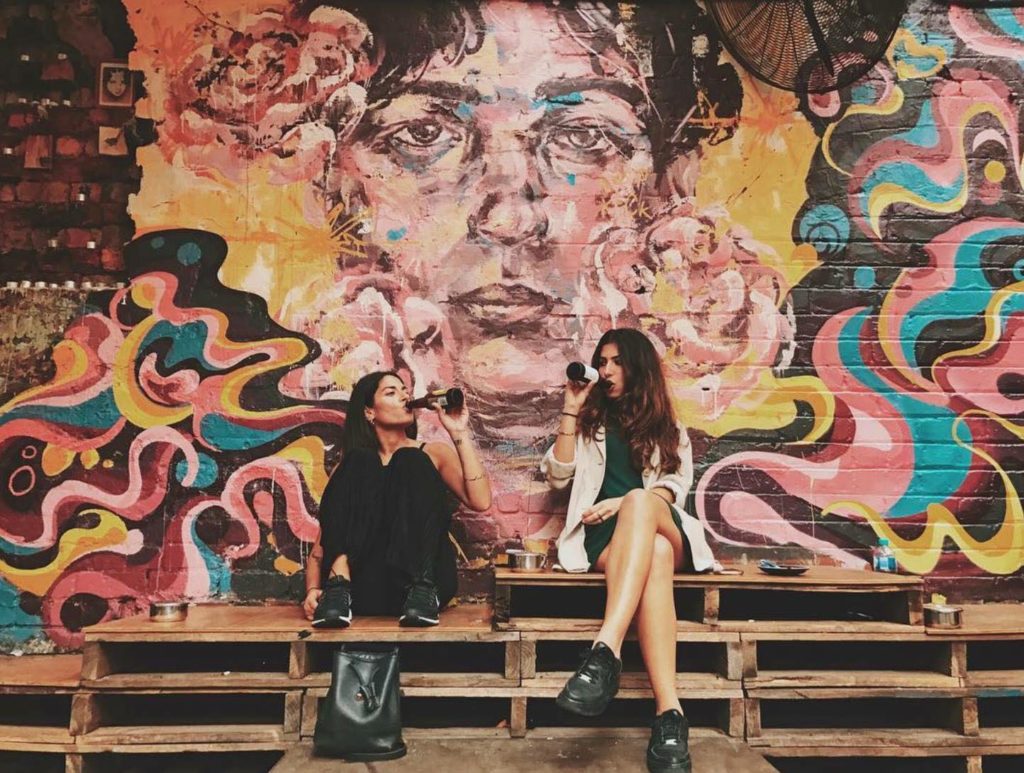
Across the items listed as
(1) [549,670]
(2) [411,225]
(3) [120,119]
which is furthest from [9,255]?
(1) [549,670]

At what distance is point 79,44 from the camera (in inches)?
131

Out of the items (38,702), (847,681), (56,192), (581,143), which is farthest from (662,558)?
(56,192)

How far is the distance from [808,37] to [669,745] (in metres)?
2.73

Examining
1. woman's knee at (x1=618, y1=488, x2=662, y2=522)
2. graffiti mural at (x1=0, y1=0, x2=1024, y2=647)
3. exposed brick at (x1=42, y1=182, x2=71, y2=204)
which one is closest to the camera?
woman's knee at (x1=618, y1=488, x2=662, y2=522)

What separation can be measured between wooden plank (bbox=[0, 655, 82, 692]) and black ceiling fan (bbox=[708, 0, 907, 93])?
3553 mm

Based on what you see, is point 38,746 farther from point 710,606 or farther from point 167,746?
point 710,606

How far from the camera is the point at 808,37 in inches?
119

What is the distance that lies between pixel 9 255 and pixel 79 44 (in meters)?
1.00

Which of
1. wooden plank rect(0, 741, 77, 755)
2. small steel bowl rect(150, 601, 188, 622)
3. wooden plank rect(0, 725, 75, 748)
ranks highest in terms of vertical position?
small steel bowl rect(150, 601, 188, 622)

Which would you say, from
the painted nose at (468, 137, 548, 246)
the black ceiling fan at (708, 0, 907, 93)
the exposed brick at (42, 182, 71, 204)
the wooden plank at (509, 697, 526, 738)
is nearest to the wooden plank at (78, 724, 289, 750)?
the wooden plank at (509, 697, 526, 738)

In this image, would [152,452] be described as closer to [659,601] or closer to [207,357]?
[207,357]

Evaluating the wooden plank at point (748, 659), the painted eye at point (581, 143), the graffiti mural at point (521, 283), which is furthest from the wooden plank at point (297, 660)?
the painted eye at point (581, 143)

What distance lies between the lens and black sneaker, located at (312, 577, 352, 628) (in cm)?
248

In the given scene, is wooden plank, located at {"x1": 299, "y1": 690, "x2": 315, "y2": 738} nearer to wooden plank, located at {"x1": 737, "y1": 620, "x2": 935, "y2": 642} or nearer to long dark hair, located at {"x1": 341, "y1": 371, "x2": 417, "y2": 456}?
long dark hair, located at {"x1": 341, "y1": 371, "x2": 417, "y2": 456}
